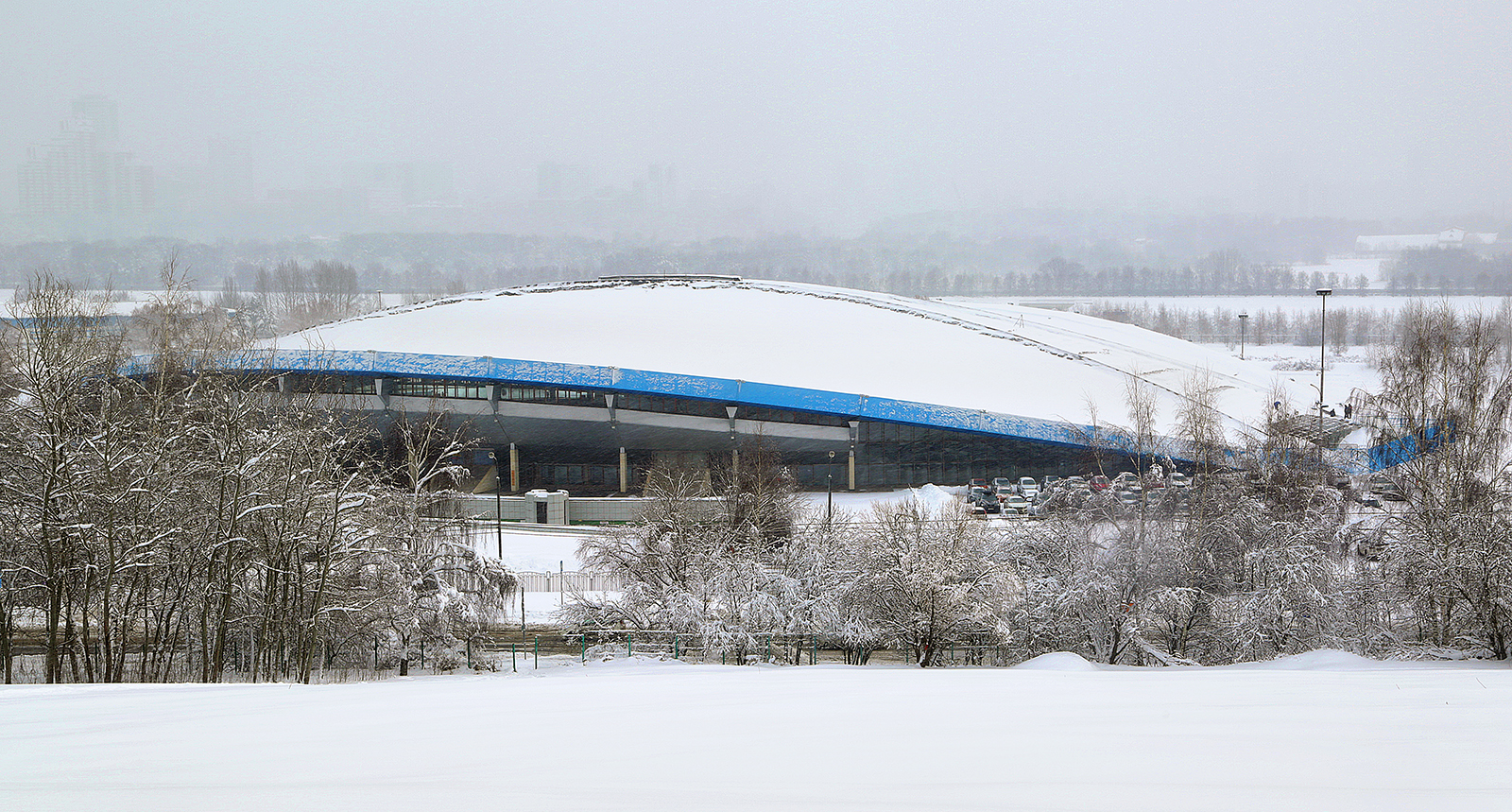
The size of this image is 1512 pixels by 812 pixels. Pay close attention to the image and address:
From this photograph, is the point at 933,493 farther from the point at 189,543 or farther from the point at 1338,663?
the point at 189,543

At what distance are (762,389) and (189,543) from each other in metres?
18.9

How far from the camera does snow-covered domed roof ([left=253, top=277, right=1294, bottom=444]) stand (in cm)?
3053

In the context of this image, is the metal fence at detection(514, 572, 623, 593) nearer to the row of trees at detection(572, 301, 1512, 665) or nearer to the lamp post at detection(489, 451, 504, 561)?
the lamp post at detection(489, 451, 504, 561)

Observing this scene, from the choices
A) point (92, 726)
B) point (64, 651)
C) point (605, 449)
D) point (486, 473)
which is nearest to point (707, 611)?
point (64, 651)

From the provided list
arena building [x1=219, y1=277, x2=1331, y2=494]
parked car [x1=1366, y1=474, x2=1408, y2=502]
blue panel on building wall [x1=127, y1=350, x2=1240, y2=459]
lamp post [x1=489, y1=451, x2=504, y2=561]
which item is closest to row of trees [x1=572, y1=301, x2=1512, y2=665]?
parked car [x1=1366, y1=474, x2=1408, y2=502]

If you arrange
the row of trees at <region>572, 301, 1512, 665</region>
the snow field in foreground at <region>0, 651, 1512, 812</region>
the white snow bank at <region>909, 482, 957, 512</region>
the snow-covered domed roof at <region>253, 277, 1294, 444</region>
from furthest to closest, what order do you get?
the snow-covered domed roof at <region>253, 277, 1294, 444</region>
the white snow bank at <region>909, 482, 957, 512</region>
the row of trees at <region>572, 301, 1512, 665</region>
the snow field in foreground at <region>0, 651, 1512, 812</region>

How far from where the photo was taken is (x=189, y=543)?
1338 centimetres

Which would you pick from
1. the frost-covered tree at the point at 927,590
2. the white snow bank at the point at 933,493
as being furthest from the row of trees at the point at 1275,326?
the frost-covered tree at the point at 927,590

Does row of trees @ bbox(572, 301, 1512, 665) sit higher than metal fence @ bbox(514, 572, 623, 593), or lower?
higher

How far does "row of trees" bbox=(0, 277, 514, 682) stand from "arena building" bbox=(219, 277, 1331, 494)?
533 inches

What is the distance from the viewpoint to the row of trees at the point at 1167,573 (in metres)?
15.4

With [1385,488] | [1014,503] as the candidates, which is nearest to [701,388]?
[1014,503]

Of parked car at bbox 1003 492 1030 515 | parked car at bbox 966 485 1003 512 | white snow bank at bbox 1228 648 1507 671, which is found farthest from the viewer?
parked car at bbox 966 485 1003 512

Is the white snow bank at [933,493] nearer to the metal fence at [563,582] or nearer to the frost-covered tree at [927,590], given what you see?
the metal fence at [563,582]
